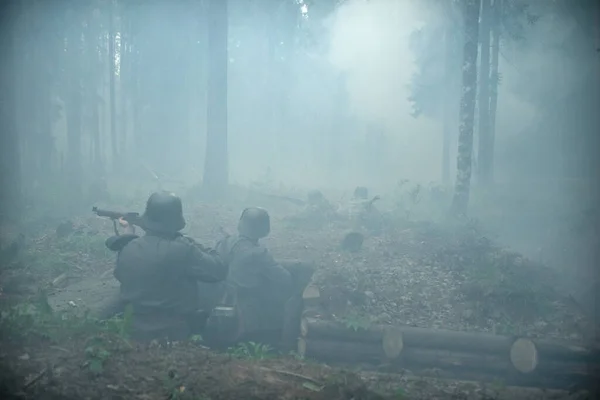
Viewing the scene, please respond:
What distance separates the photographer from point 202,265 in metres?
6.06

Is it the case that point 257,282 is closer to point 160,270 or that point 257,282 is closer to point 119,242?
point 160,270

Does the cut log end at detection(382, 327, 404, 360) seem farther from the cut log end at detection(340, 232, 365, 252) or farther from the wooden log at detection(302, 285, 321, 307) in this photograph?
the cut log end at detection(340, 232, 365, 252)

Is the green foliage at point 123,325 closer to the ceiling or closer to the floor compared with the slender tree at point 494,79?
closer to the floor

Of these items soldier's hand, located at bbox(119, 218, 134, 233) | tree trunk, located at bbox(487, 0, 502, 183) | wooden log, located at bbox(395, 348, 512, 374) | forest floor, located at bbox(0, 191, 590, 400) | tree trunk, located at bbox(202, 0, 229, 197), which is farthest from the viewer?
tree trunk, located at bbox(487, 0, 502, 183)

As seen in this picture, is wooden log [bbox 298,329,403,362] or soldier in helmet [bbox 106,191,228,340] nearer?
soldier in helmet [bbox 106,191,228,340]

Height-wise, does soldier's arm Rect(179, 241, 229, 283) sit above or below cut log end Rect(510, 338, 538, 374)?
above

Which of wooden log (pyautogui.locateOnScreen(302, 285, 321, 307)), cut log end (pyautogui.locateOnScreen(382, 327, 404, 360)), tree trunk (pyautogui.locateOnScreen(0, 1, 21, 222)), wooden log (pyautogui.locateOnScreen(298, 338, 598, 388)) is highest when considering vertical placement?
tree trunk (pyautogui.locateOnScreen(0, 1, 21, 222))

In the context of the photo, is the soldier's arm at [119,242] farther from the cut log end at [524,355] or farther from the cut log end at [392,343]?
the cut log end at [524,355]

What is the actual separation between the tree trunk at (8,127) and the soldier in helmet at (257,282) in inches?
339

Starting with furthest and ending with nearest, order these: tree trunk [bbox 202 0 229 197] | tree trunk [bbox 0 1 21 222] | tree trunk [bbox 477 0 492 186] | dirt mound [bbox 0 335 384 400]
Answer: tree trunk [bbox 477 0 492 186]
tree trunk [bbox 202 0 229 197]
tree trunk [bbox 0 1 21 222]
dirt mound [bbox 0 335 384 400]

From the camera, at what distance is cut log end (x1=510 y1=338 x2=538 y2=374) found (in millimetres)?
6664

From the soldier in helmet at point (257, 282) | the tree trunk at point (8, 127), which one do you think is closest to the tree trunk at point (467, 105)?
the soldier in helmet at point (257, 282)

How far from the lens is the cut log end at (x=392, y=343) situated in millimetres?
6953

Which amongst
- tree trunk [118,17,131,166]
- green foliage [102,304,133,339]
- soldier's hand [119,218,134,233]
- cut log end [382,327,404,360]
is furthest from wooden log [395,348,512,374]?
tree trunk [118,17,131,166]
